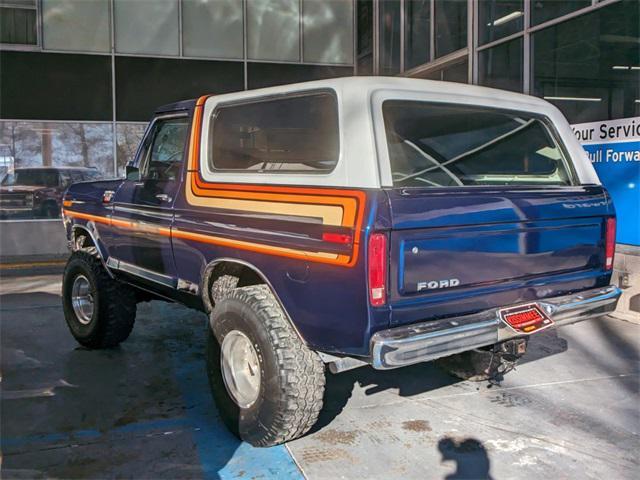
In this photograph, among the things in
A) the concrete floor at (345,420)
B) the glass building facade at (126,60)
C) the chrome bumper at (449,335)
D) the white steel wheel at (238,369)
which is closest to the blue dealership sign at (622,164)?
the concrete floor at (345,420)

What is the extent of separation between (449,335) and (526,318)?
25.0 inches

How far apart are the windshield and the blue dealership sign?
987 cm

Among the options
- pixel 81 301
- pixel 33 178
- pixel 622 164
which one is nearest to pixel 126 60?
pixel 33 178

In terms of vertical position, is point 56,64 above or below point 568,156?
above

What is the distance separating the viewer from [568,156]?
4.34 meters

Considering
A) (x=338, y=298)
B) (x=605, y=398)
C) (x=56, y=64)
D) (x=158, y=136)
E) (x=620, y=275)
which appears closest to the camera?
(x=338, y=298)

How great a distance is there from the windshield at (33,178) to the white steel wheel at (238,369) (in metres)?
10.1

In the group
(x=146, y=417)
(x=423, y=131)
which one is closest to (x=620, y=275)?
(x=423, y=131)

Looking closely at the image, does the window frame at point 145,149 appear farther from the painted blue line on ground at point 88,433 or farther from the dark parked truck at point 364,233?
the painted blue line on ground at point 88,433

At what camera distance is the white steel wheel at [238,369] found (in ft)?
12.6

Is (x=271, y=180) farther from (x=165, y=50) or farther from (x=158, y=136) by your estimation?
(x=165, y=50)

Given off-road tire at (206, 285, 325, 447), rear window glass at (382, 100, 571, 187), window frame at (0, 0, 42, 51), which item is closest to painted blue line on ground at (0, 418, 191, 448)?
off-road tire at (206, 285, 325, 447)

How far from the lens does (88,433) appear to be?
3.98 m

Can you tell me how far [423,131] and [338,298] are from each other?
1219 millimetres
